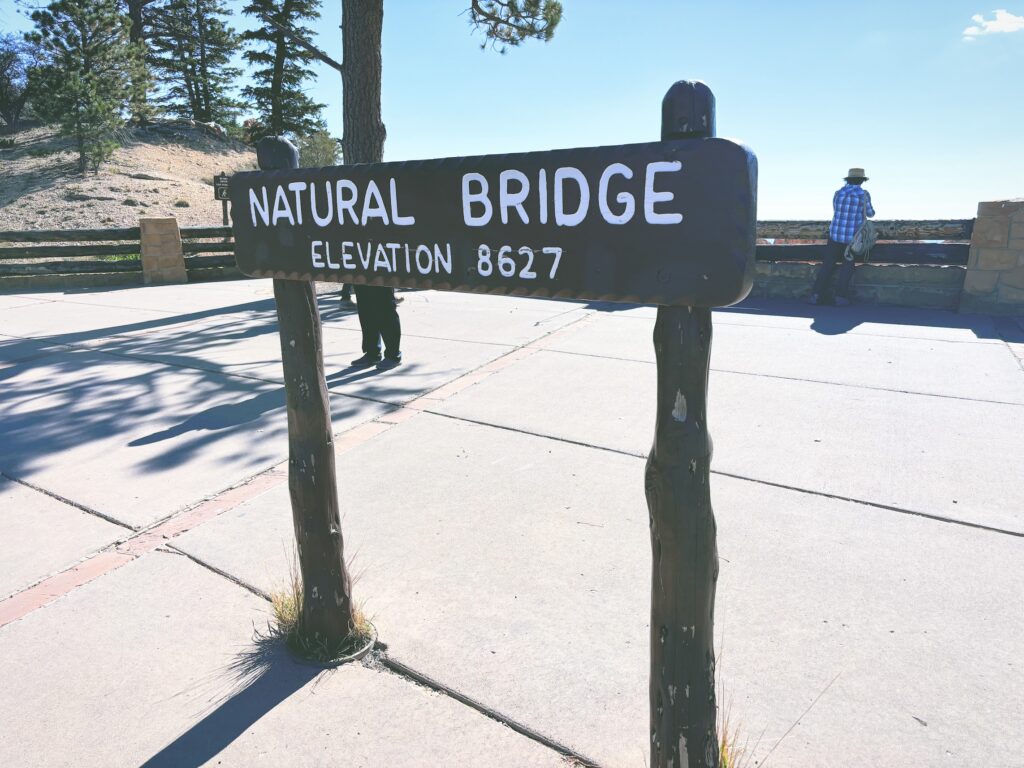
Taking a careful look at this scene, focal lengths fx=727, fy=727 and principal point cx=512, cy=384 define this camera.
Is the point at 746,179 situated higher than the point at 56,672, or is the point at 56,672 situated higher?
the point at 746,179

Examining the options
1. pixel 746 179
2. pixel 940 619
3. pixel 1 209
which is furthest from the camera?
pixel 1 209

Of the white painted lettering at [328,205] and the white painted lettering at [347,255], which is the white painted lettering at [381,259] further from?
the white painted lettering at [328,205]

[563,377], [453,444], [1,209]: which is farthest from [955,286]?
[1,209]

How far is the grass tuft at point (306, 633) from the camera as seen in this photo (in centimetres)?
255

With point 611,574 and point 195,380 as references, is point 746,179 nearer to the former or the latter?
point 611,574

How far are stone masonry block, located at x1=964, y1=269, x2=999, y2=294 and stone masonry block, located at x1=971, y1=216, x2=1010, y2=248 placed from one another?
32cm

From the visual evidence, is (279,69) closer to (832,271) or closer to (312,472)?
(832,271)

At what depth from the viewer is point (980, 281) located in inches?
336

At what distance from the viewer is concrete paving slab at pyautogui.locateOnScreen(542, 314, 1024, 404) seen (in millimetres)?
5656

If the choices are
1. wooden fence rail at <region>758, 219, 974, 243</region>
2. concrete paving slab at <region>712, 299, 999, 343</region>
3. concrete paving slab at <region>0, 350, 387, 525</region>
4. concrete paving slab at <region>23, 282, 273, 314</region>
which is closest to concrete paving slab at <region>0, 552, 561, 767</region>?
concrete paving slab at <region>0, 350, 387, 525</region>

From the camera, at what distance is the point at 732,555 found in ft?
10.3

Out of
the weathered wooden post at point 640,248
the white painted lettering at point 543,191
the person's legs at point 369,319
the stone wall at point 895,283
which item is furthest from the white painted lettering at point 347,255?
the stone wall at point 895,283

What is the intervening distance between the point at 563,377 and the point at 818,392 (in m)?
1.96

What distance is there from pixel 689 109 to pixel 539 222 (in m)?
0.41
